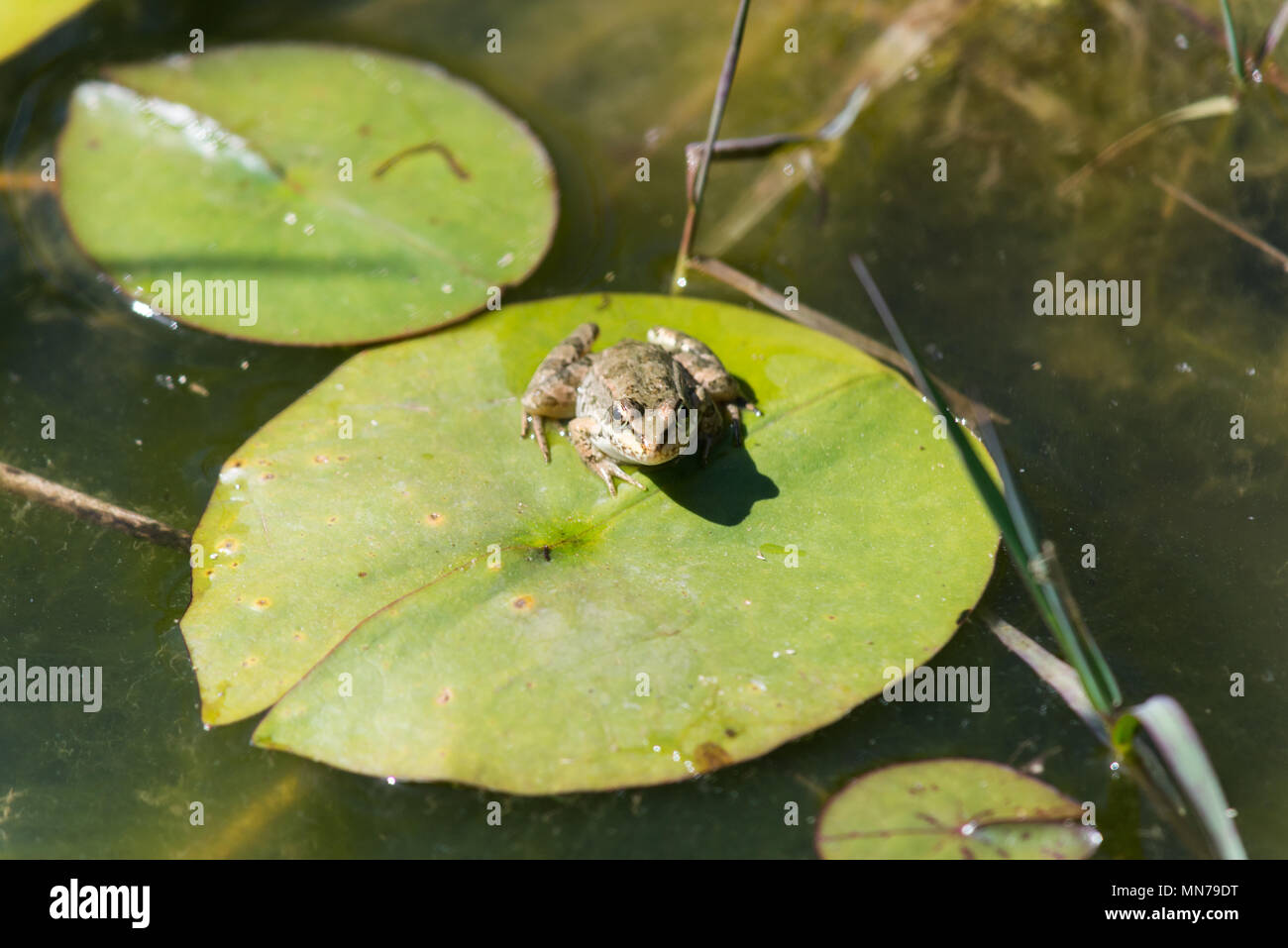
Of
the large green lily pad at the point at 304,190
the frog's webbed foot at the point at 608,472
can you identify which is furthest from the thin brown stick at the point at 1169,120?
the frog's webbed foot at the point at 608,472

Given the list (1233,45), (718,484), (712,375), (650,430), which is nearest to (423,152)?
(712,375)

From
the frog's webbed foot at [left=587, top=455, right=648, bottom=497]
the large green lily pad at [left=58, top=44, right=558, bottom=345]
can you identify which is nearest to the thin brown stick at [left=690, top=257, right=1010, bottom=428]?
the large green lily pad at [left=58, top=44, right=558, bottom=345]

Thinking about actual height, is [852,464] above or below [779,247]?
below

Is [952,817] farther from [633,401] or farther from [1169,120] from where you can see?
[1169,120]

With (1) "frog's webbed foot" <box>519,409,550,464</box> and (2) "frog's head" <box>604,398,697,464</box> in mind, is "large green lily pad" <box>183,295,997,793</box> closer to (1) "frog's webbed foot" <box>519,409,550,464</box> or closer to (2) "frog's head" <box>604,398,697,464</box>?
(1) "frog's webbed foot" <box>519,409,550,464</box>
